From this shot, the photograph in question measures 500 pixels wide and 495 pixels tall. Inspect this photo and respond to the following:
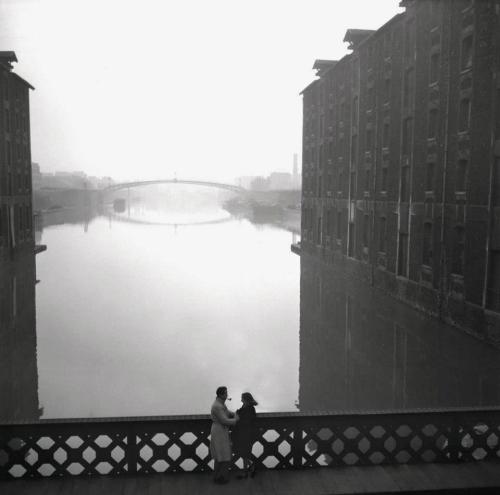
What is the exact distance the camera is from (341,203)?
39312 millimetres

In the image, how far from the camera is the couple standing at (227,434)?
760 centimetres

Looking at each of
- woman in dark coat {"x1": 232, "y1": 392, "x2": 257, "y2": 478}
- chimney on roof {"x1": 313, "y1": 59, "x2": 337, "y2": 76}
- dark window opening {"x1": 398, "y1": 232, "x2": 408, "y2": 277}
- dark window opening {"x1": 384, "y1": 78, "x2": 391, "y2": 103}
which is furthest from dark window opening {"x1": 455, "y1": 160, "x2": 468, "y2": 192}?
chimney on roof {"x1": 313, "y1": 59, "x2": 337, "y2": 76}

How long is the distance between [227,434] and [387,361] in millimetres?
12482

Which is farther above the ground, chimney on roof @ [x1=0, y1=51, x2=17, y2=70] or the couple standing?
chimney on roof @ [x1=0, y1=51, x2=17, y2=70]

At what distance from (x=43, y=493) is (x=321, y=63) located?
4202 centimetres

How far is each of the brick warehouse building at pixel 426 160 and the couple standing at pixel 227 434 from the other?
44.4 feet

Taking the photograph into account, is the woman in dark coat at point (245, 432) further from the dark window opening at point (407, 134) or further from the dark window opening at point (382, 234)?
the dark window opening at point (382, 234)

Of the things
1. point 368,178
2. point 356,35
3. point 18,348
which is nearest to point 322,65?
point 356,35

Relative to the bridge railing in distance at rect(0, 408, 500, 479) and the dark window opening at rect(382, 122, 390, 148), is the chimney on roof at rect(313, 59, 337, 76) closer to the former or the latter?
the dark window opening at rect(382, 122, 390, 148)

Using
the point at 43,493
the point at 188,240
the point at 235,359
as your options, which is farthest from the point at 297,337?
Answer: the point at 188,240

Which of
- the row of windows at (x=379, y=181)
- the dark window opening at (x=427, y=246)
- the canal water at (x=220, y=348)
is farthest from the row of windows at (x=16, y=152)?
the dark window opening at (x=427, y=246)

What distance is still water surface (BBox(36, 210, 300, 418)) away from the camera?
1630cm

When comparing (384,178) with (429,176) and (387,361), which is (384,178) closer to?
(429,176)

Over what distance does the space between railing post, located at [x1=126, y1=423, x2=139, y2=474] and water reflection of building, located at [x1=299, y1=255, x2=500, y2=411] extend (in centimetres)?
820
